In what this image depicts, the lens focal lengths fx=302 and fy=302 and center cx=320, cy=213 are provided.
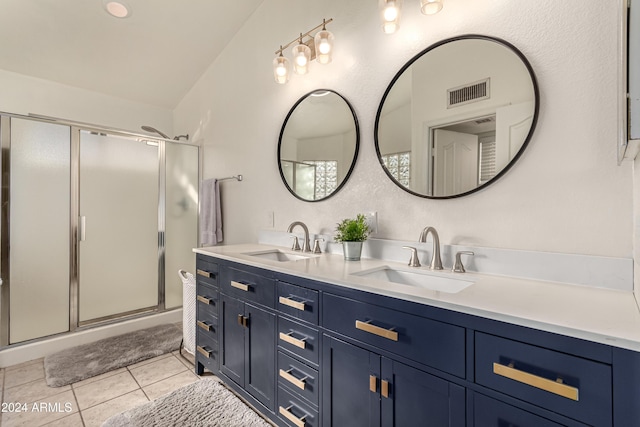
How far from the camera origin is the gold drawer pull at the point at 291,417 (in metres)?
1.37

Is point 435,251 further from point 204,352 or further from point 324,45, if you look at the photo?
point 204,352

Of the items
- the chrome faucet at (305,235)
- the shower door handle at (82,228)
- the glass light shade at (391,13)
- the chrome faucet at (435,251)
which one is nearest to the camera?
the chrome faucet at (435,251)

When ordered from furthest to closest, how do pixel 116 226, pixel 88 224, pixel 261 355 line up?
pixel 116 226 < pixel 88 224 < pixel 261 355

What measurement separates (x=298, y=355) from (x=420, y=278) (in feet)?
2.21

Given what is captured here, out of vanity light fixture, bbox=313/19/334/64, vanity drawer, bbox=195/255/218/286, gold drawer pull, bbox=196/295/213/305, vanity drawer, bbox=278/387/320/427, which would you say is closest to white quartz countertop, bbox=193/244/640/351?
vanity drawer, bbox=278/387/320/427

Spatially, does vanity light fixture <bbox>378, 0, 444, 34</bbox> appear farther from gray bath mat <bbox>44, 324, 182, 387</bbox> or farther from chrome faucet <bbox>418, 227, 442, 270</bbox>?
gray bath mat <bbox>44, 324, 182, 387</bbox>

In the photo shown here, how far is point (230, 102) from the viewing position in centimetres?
296

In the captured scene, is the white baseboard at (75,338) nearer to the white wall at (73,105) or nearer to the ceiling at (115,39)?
the white wall at (73,105)

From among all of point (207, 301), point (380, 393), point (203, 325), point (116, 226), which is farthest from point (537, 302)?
point (116, 226)

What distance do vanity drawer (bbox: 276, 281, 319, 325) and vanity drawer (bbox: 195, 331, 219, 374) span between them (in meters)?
0.81

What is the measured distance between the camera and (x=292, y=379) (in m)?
1.40

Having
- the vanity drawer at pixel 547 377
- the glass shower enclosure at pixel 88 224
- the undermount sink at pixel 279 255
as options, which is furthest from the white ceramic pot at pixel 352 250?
the glass shower enclosure at pixel 88 224

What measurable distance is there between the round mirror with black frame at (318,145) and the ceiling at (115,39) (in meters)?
1.22

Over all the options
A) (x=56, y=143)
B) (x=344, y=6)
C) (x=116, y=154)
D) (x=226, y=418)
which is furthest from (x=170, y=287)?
(x=344, y=6)
